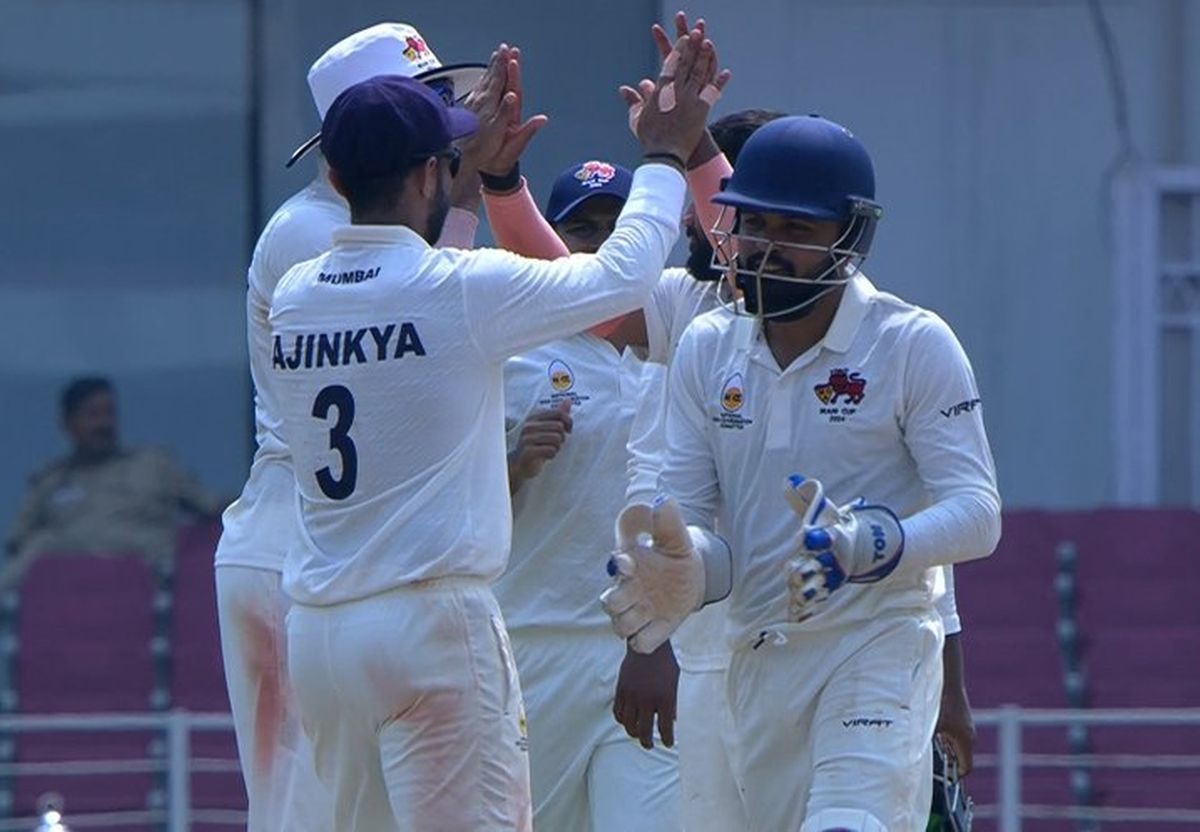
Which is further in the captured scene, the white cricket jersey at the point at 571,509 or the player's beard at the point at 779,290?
the white cricket jersey at the point at 571,509

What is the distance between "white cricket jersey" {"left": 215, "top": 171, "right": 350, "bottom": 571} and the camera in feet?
18.0

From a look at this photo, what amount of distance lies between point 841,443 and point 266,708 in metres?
1.41

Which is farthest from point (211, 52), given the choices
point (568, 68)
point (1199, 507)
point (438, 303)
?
point (438, 303)

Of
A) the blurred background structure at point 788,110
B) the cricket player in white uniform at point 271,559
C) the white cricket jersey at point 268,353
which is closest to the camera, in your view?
the white cricket jersey at point 268,353

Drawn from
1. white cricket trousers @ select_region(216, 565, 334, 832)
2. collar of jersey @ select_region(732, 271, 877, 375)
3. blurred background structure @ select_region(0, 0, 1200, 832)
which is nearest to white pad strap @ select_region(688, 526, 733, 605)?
collar of jersey @ select_region(732, 271, 877, 375)

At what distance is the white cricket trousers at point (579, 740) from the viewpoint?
232 inches

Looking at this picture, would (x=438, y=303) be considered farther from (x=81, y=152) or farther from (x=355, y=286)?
(x=81, y=152)

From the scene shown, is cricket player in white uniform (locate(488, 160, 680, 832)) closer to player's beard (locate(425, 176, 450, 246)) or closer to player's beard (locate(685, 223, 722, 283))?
player's beard (locate(685, 223, 722, 283))

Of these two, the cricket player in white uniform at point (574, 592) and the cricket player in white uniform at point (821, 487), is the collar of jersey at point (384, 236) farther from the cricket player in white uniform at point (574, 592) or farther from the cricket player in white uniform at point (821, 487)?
the cricket player in white uniform at point (574, 592)

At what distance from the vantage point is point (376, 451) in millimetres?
4793

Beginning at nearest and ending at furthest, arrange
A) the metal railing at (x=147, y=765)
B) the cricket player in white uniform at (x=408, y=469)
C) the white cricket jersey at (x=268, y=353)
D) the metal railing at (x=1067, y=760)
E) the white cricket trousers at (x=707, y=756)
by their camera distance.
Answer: the cricket player in white uniform at (x=408, y=469)
the white cricket trousers at (x=707, y=756)
the white cricket jersey at (x=268, y=353)
the metal railing at (x=1067, y=760)
the metal railing at (x=147, y=765)

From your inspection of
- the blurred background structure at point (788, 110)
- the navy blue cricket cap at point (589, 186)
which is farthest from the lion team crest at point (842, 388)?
the blurred background structure at point (788, 110)

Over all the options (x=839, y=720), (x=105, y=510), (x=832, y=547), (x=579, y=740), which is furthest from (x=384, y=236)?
(x=105, y=510)

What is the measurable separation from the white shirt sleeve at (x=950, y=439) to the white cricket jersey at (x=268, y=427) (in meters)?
1.22
